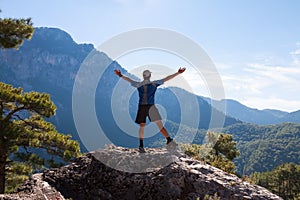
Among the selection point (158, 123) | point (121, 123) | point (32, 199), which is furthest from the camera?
point (158, 123)

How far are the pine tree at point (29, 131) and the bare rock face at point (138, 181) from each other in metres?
5.35

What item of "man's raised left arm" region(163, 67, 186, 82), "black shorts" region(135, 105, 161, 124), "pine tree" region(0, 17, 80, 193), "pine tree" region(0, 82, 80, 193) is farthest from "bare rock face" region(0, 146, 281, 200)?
"pine tree" region(0, 17, 80, 193)

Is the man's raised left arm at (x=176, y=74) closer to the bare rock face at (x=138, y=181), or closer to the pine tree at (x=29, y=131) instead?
the bare rock face at (x=138, y=181)

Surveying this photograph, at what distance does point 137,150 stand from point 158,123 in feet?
3.71

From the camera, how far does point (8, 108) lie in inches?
562

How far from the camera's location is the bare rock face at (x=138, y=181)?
7.15 metres

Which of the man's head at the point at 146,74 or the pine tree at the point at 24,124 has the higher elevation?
the man's head at the point at 146,74

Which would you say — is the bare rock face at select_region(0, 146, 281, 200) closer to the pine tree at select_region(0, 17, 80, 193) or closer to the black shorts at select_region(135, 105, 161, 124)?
the black shorts at select_region(135, 105, 161, 124)

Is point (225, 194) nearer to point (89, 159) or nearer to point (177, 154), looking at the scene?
point (177, 154)

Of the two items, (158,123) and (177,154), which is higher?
(158,123)

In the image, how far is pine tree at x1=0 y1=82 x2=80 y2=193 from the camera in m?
12.7

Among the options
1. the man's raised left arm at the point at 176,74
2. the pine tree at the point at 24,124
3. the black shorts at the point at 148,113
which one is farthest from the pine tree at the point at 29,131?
the man's raised left arm at the point at 176,74

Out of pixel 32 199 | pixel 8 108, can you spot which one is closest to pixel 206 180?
pixel 32 199

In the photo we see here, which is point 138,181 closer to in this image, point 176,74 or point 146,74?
point 146,74
